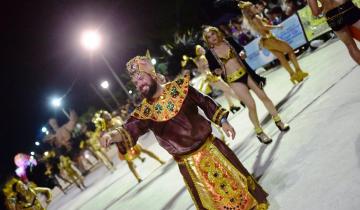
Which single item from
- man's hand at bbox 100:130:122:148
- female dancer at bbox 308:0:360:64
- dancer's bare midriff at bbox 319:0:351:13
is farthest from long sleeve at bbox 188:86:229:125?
dancer's bare midriff at bbox 319:0:351:13

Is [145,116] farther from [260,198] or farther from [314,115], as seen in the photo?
[314,115]

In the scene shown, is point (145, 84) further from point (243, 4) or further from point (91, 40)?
point (91, 40)

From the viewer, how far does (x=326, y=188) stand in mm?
3949

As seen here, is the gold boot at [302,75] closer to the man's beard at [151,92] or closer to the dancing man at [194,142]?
the dancing man at [194,142]

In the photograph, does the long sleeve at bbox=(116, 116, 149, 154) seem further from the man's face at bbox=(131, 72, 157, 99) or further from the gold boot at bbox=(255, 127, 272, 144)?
the gold boot at bbox=(255, 127, 272, 144)

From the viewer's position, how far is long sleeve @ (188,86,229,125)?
12.6ft

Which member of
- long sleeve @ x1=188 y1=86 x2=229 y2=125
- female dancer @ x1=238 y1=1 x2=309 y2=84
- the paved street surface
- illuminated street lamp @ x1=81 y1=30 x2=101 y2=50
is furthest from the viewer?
illuminated street lamp @ x1=81 y1=30 x2=101 y2=50

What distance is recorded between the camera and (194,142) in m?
3.70

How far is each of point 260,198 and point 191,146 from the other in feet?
2.73

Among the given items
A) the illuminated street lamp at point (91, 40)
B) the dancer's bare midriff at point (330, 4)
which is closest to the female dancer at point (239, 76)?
the dancer's bare midriff at point (330, 4)

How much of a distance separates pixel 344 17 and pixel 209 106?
2.51 metres

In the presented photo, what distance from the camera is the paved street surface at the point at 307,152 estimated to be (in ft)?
13.2

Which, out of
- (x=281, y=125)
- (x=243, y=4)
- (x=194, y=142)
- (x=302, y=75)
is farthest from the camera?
(x=302, y=75)

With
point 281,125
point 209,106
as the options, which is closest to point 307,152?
point 281,125
